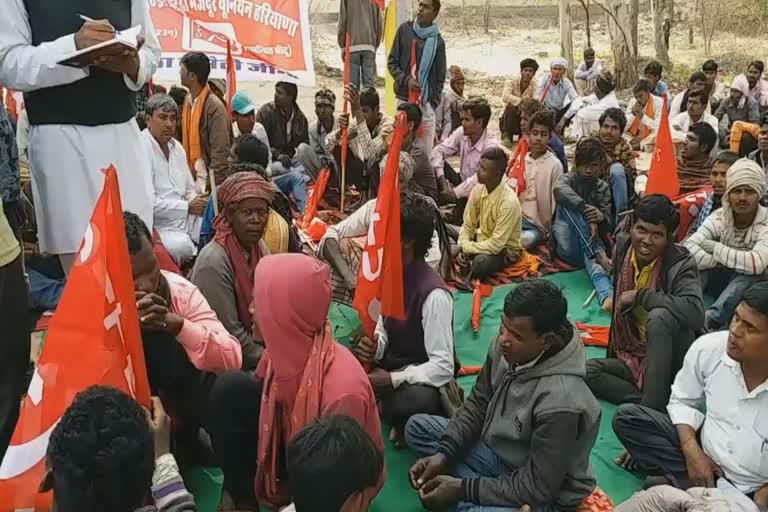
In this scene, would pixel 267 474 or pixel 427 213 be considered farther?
pixel 427 213

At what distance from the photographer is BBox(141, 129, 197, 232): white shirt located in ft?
16.2

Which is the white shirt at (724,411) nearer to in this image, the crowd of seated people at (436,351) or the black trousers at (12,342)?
the crowd of seated people at (436,351)

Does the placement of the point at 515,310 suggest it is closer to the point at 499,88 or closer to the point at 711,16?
the point at 499,88

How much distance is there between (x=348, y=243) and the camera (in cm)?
477

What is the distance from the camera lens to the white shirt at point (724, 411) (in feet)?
8.70

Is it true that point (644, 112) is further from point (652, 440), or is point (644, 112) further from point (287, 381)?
point (287, 381)

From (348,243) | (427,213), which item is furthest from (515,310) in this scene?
(348,243)

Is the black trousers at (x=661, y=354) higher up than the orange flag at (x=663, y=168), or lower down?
lower down

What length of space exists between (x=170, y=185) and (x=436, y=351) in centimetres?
253

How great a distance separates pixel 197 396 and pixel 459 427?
0.99 m

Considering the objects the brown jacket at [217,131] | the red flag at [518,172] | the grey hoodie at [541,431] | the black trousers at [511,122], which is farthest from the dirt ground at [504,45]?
the grey hoodie at [541,431]

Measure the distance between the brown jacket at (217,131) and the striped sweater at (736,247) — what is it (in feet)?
10.3

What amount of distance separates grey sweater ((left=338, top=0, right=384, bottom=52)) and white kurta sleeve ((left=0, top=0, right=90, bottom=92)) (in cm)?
579

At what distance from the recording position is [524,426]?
2.63m
